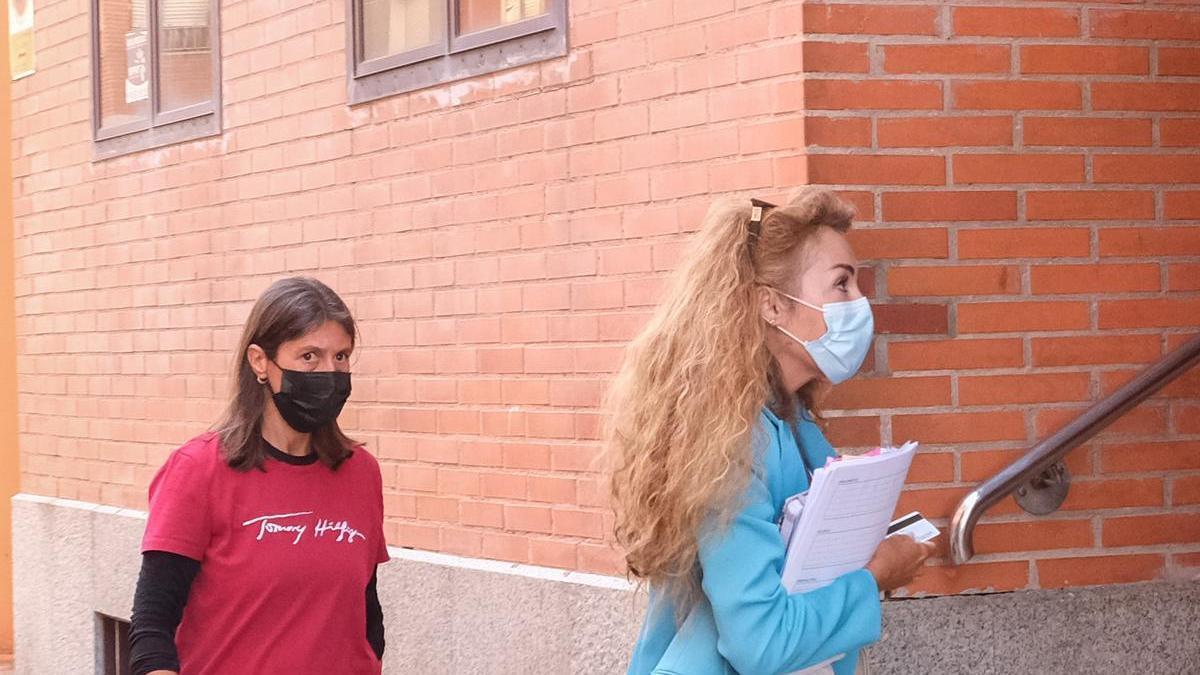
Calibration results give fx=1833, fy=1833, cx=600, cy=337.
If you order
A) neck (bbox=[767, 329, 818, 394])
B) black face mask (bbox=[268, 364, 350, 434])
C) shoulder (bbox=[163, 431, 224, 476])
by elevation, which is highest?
neck (bbox=[767, 329, 818, 394])

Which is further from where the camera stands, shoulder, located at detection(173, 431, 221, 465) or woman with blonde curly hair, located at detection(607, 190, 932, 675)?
shoulder, located at detection(173, 431, 221, 465)

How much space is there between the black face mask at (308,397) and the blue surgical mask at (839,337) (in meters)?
1.18

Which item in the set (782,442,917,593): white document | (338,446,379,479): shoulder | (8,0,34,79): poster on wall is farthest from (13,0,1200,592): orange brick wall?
(8,0,34,79): poster on wall

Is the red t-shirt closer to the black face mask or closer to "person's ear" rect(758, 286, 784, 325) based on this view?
the black face mask

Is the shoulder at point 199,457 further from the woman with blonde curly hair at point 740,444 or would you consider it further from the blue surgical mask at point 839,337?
the blue surgical mask at point 839,337

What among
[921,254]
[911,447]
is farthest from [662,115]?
[911,447]

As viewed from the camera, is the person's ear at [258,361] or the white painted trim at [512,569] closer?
the person's ear at [258,361]

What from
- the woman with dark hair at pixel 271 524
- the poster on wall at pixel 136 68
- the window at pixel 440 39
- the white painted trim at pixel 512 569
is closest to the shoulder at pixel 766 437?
the woman with dark hair at pixel 271 524

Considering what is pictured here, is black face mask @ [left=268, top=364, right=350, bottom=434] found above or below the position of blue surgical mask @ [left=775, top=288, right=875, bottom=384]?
below

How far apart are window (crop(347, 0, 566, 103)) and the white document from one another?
2843 millimetres

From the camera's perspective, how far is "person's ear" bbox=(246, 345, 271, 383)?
13.3 ft

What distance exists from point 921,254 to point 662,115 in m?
0.92

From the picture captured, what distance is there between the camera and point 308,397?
398 cm

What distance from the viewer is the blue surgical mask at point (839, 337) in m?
3.24
